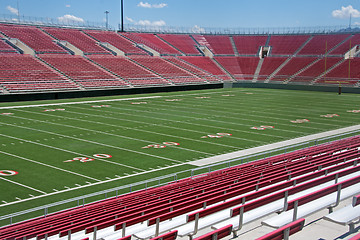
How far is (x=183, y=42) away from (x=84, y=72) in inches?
1037

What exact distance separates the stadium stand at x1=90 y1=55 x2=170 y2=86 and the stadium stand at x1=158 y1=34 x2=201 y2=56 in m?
13.9

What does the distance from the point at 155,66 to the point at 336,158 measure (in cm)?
4306

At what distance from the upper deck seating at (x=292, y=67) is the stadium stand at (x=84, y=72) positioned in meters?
23.3

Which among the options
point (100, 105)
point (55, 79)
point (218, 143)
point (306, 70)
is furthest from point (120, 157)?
point (306, 70)

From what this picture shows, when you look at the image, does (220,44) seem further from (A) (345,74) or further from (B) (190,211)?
(B) (190,211)

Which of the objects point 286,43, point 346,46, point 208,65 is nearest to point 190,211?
point 208,65

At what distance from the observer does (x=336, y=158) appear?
453 inches

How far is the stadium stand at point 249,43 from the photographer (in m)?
66.2

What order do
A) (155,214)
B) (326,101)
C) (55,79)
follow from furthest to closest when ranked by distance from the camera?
1. (55,79)
2. (326,101)
3. (155,214)

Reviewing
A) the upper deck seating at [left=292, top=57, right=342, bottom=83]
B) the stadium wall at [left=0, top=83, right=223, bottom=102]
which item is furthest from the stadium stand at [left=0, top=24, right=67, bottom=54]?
the upper deck seating at [left=292, top=57, right=342, bottom=83]

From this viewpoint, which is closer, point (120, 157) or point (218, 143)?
point (120, 157)

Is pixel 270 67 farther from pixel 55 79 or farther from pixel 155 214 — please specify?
pixel 155 214

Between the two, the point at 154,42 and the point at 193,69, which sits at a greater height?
the point at 154,42

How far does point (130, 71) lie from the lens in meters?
48.6
